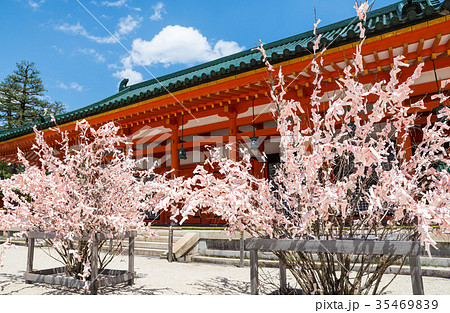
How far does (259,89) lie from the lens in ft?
25.2

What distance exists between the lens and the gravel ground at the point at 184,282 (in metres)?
4.36

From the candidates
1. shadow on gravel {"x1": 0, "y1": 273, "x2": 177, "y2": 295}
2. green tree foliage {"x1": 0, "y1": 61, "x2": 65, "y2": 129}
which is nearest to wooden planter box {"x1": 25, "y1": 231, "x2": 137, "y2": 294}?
shadow on gravel {"x1": 0, "y1": 273, "x2": 177, "y2": 295}

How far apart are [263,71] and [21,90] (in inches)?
1230

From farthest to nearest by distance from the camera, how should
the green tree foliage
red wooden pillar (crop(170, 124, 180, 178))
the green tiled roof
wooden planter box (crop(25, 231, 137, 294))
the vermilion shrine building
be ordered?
the green tree foliage < red wooden pillar (crop(170, 124, 180, 178)) < the vermilion shrine building < the green tiled roof < wooden planter box (crop(25, 231, 137, 294))

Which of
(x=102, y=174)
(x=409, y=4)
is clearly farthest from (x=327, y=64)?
(x=102, y=174)

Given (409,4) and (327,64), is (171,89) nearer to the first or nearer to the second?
(327,64)

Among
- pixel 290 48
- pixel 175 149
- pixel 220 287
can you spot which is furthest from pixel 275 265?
pixel 290 48

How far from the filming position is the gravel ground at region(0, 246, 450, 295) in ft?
14.3

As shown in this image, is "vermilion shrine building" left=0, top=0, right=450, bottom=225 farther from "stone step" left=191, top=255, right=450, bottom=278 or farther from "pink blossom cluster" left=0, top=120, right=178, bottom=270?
"pink blossom cluster" left=0, top=120, right=178, bottom=270

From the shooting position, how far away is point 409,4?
20.1ft

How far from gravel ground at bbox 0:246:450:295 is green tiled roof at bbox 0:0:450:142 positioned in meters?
3.56

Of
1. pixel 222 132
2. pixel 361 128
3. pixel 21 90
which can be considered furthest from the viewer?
pixel 21 90

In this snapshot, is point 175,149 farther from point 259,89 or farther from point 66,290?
point 66,290

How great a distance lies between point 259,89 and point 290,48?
177 inches
